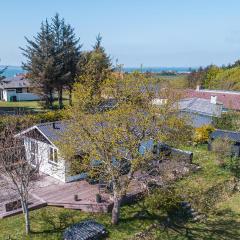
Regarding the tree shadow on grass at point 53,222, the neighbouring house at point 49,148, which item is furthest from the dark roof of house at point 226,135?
the tree shadow on grass at point 53,222

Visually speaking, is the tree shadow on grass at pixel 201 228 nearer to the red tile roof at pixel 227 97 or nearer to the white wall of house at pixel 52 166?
the white wall of house at pixel 52 166

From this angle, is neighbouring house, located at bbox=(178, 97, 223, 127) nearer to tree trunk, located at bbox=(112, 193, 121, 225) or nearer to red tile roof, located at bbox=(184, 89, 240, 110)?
red tile roof, located at bbox=(184, 89, 240, 110)

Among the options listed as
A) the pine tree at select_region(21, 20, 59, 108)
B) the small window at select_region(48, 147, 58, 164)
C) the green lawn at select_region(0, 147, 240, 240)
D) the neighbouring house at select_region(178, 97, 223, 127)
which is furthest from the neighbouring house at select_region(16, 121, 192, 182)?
the pine tree at select_region(21, 20, 59, 108)

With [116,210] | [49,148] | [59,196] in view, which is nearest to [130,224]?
[116,210]

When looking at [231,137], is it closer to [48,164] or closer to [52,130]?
[52,130]

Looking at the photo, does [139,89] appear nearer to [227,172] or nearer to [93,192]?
[93,192]

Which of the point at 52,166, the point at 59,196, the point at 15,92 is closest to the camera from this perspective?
the point at 59,196
